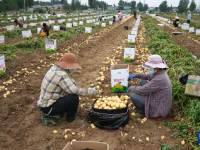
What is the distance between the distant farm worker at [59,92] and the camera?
9.98ft

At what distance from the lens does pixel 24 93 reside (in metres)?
4.82

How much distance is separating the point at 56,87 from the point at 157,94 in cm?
182

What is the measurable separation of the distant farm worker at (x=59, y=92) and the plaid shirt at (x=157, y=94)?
1.01 meters

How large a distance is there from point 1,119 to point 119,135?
7.99 feet

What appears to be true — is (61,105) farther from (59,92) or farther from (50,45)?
(50,45)

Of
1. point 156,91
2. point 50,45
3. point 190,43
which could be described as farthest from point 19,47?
point 190,43

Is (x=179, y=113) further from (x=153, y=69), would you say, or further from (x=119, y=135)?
(x=119, y=135)

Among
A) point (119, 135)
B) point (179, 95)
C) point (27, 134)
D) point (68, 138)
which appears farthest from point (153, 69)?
point (27, 134)

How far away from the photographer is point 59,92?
3.24 metres

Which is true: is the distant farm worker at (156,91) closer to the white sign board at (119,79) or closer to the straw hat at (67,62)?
the white sign board at (119,79)

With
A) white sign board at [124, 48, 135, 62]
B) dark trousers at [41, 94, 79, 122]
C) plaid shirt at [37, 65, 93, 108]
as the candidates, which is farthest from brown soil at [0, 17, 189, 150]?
white sign board at [124, 48, 135, 62]

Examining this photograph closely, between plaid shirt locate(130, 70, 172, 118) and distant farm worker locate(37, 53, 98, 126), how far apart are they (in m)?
1.01

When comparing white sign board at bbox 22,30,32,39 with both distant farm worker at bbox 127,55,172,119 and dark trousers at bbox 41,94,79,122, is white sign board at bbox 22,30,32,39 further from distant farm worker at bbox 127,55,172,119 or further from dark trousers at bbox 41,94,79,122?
distant farm worker at bbox 127,55,172,119

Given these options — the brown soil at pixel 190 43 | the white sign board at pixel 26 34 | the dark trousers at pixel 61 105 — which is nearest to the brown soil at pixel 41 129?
the dark trousers at pixel 61 105
